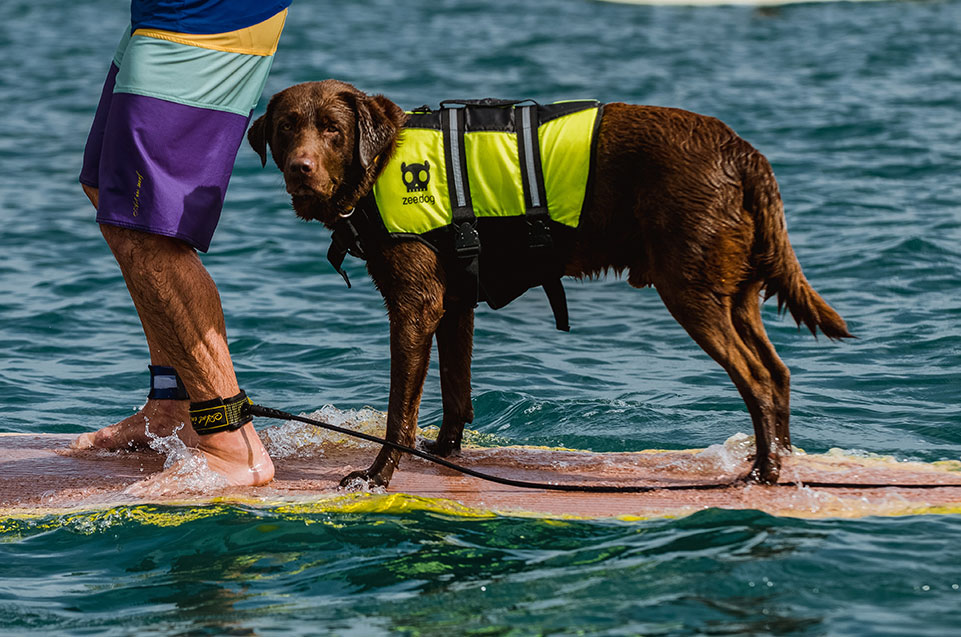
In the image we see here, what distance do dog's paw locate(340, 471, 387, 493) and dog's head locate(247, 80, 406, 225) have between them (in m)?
1.10

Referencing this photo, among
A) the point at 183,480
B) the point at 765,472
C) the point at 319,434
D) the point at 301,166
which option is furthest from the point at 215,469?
the point at 765,472

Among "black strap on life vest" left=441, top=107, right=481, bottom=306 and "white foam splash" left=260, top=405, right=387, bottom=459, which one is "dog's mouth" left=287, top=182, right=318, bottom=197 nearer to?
"black strap on life vest" left=441, top=107, right=481, bottom=306

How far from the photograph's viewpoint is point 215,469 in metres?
5.38

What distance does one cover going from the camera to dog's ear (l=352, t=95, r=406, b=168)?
194 inches

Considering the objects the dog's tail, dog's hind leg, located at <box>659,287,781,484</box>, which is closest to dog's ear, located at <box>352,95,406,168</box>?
dog's hind leg, located at <box>659,287,781,484</box>

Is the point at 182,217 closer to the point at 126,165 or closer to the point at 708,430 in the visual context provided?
the point at 126,165

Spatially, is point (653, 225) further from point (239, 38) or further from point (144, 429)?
point (144, 429)

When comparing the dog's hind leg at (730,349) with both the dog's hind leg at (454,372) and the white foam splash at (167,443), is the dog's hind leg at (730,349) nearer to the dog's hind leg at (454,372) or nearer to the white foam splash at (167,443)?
the dog's hind leg at (454,372)

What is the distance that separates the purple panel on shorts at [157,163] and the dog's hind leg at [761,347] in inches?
88.7

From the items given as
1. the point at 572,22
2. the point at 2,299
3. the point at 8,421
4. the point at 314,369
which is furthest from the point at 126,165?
the point at 572,22

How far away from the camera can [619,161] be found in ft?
16.1

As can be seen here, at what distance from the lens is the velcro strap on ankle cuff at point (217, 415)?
5.31m

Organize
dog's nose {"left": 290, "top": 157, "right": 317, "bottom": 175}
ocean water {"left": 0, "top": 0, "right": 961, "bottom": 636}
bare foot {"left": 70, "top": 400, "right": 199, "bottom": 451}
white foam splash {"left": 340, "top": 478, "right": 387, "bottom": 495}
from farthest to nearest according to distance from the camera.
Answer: bare foot {"left": 70, "top": 400, "right": 199, "bottom": 451}
white foam splash {"left": 340, "top": 478, "right": 387, "bottom": 495}
dog's nose {"left": 290, "top": 157, "right": 317, "bottom": 175}
ocean water {"left": 0, "top": 0, "right": 961, "bottom": 636}

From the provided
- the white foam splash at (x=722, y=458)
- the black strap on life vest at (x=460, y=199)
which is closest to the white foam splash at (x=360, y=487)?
the black strap on life vest at (x=460, y=199)
